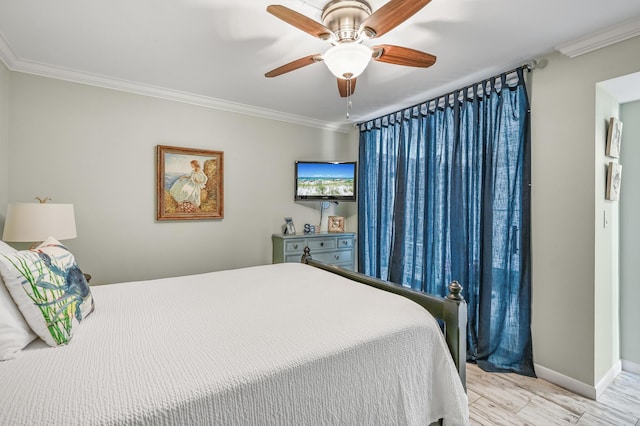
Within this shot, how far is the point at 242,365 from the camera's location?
3.40 feet

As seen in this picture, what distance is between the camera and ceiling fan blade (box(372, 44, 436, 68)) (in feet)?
5.68

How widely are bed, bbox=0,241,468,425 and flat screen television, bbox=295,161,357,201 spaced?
7.33 feet

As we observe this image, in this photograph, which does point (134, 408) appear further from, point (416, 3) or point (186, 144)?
point (186, 144)

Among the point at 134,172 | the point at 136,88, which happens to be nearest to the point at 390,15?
the point at 136,88

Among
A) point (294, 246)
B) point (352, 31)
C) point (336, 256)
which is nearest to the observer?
point (352, 31)

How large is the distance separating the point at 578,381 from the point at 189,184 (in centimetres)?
373

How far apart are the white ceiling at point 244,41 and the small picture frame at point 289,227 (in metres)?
1.54

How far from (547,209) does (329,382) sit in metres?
2.19

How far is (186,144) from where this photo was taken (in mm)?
3250

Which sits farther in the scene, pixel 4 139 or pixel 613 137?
pixel 4 139

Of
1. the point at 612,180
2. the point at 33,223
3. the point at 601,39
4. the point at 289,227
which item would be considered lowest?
the point at 289,227

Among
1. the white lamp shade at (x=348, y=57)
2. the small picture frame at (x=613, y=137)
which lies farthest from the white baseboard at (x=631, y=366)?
the white lamp shade at (x=348, y=57)

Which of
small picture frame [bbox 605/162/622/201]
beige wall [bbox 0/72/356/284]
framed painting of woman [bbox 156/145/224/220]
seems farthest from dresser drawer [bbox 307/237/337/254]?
Answer: small picture frame [bbox 605/162/622/201]

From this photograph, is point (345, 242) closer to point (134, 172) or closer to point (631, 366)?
point (134, 172)
